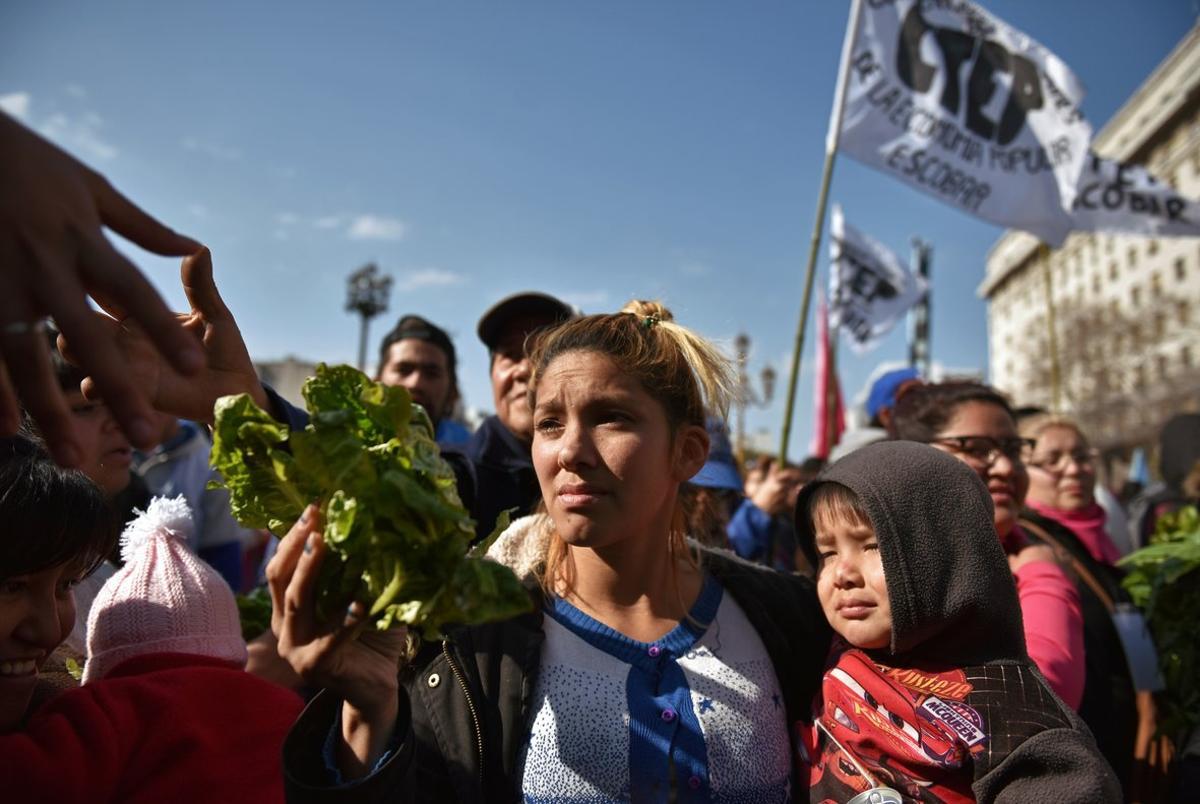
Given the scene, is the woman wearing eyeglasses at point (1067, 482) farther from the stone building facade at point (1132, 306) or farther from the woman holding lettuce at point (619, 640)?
the stone building facade at point (1132, 306)

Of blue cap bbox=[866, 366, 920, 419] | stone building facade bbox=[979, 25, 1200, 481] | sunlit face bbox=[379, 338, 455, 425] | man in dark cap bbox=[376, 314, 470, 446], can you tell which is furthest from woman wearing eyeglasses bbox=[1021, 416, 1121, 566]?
stone building facade bbox=[979, 25, 1200, 481]

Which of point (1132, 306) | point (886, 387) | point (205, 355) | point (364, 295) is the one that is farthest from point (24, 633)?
point (1132, 306)

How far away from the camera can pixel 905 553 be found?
1883 millimetres

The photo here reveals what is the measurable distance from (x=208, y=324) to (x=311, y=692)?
153cm

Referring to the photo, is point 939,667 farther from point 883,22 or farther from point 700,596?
point 883,22

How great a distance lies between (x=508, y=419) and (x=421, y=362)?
1.25 meters

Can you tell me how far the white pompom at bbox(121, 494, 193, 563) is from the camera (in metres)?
1.98

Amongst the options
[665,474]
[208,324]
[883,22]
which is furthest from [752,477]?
[208,324]

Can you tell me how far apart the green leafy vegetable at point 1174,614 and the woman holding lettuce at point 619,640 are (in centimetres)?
182

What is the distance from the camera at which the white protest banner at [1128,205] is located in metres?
6.83

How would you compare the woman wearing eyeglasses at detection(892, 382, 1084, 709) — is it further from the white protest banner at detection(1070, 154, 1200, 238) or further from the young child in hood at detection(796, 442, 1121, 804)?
the white protest banner at detection(1070, 154, 1200, 238)

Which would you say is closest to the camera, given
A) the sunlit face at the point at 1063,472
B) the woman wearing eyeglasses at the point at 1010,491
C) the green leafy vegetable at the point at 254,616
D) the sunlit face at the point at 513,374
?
the woman wearing eyeglasses at the point at 1010,491

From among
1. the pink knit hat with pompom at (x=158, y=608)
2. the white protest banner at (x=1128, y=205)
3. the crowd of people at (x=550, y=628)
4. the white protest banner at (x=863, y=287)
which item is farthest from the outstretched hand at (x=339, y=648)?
the white protest banner at (x=863, y=287)

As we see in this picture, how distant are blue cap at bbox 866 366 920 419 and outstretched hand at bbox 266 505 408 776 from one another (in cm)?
423
